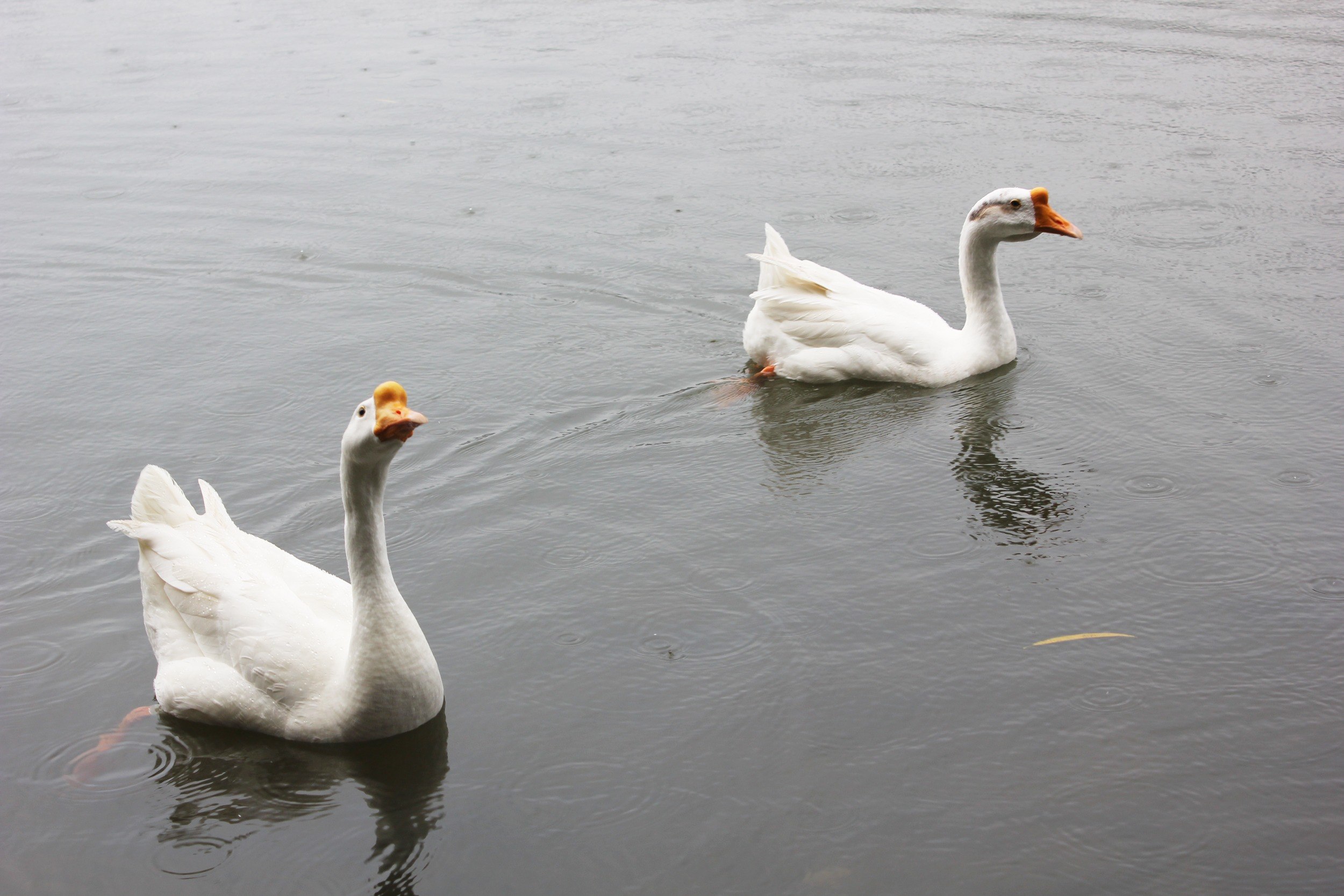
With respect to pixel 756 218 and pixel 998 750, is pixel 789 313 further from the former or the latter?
pixel 998 750

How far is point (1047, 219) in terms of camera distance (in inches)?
283

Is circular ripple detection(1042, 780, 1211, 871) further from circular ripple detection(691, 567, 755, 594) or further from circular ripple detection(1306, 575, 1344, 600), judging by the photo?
circular ripple detection(691, 567, 755, 594)

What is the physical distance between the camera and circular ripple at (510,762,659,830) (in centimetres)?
396

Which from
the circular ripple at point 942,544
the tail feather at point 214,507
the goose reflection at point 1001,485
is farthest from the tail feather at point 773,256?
the tail feather at point 214,507

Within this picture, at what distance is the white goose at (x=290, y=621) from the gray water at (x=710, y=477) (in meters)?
0.16

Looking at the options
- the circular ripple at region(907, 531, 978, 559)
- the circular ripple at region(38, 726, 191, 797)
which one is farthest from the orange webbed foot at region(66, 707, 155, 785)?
the circular ripple at region(907, 531, 978, 559)

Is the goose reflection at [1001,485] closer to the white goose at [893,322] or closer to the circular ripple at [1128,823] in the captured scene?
the white goose at [893,322]

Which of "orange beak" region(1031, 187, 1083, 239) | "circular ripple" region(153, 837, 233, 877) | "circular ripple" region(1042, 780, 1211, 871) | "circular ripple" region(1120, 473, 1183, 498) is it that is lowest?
"circular ripple" region(1042, 780, 1211, 871)

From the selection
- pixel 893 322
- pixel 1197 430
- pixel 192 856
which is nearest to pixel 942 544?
pixel 1197 430

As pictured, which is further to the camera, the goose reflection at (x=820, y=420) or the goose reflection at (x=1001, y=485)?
the goose reflection at (x=820, y=420)

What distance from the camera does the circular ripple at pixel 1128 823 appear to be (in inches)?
147

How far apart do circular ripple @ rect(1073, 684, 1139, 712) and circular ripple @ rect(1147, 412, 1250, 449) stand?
215 cm

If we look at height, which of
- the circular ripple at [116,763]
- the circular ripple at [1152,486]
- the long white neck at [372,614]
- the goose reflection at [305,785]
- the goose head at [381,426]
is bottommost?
the goose reflection at [305,785]

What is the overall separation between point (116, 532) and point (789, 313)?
3816 millimetres
